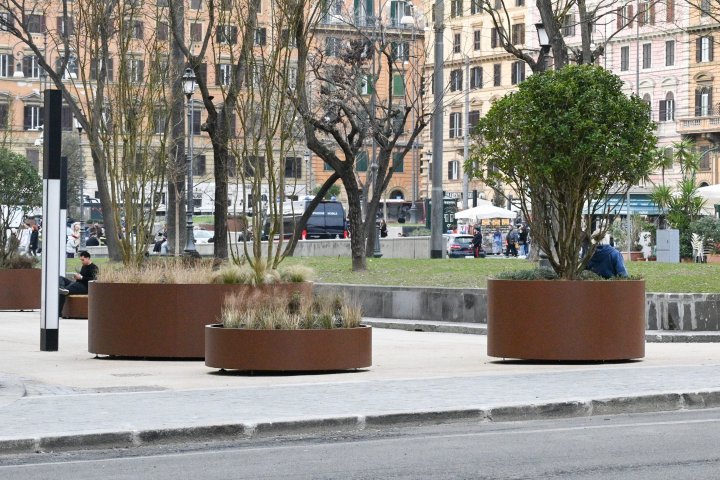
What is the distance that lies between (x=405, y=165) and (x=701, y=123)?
91.4 feet

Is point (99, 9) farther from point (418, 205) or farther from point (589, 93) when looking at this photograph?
point (418, 205)

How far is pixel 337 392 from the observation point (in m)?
13.2

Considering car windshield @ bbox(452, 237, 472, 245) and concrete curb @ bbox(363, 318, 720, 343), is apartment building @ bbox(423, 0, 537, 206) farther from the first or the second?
concrete curb @ bbox(363, 318, 720, 343)

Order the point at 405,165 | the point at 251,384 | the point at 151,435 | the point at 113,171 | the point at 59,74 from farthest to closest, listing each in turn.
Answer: the point at 405,165, the point at 59,74, the point at 113,171, the point at 251,384, the point at 151,435

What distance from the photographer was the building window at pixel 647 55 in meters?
96.4

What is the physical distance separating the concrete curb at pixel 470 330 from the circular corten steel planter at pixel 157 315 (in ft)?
23.8

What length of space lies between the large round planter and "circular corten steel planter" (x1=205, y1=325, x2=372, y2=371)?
49.6ft

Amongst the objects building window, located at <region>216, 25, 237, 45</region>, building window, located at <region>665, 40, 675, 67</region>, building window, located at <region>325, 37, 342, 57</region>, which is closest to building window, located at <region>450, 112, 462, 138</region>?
building window, located at <region>665, 40, 675, 67</region>

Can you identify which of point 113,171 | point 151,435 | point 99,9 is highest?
point 99,9

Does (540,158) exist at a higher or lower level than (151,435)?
higher

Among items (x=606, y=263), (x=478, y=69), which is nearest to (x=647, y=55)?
(x=478, y=69)

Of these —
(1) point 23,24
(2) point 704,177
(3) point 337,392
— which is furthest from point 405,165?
(3) point 337,392

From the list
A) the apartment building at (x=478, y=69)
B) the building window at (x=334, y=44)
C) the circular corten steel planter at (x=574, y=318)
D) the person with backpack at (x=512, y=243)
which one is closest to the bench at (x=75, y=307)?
the circular corten steel planter at (x=574, y=318)

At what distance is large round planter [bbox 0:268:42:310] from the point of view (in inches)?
1173
